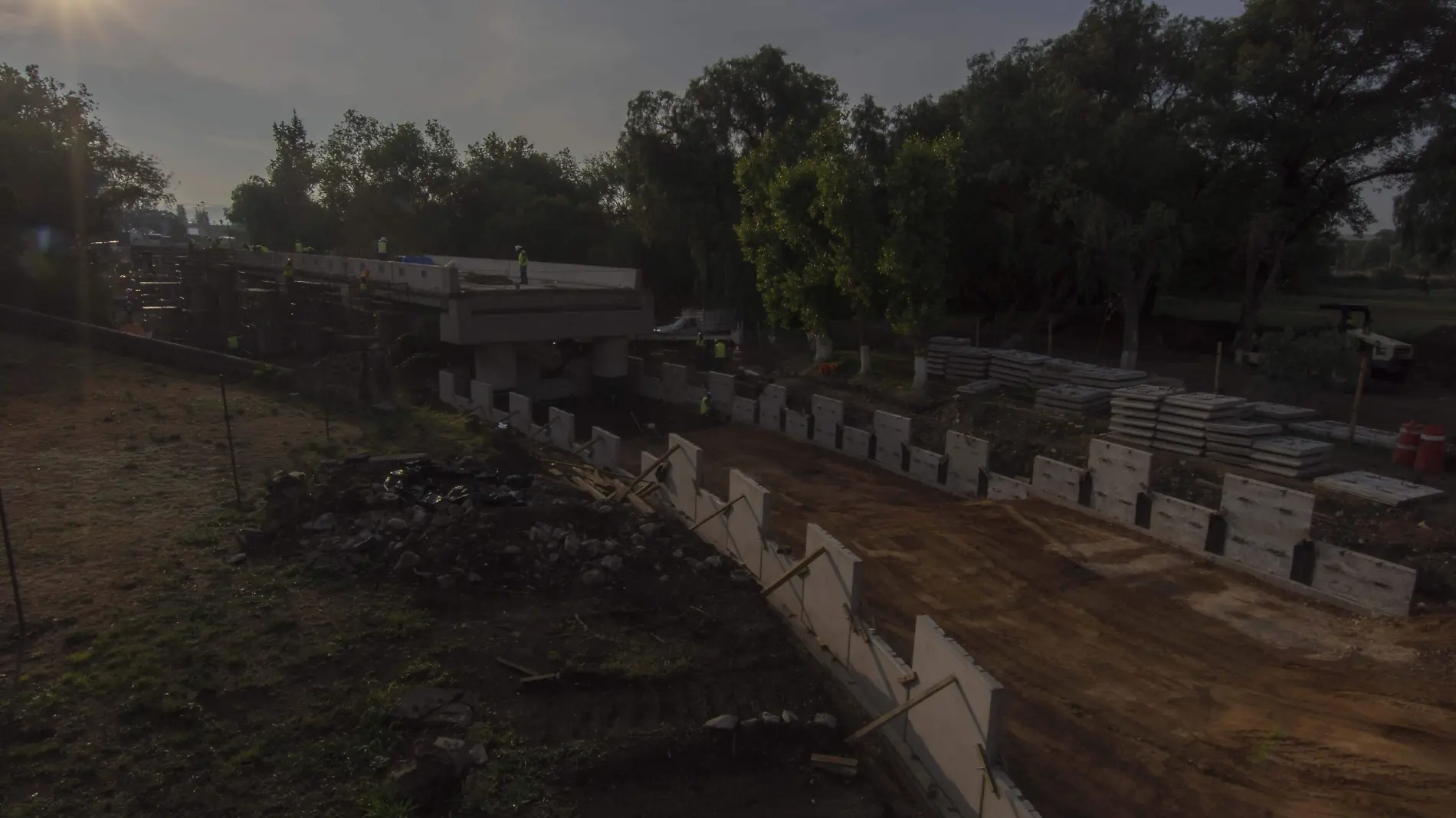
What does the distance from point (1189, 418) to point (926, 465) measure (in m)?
4.93

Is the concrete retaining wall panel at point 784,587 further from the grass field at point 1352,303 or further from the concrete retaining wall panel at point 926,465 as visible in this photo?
the grass field at point 1352,303

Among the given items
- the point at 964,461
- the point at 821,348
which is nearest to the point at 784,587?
the point at 964,461

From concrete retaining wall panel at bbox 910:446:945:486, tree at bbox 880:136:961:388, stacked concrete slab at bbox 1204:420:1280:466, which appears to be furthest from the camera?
tree at bbox 880:136:961:388

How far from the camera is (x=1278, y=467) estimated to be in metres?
14.1

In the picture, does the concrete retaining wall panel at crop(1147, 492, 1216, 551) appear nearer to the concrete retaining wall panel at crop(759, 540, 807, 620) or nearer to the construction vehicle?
the concrete retaining wall panel at crop(759, 540, 807, 620)

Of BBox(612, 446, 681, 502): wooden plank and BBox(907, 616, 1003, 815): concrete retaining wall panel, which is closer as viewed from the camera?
BBox(907, 616, 1003, 815): concrete retaining wall panel

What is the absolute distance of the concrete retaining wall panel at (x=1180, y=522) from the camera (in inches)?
484

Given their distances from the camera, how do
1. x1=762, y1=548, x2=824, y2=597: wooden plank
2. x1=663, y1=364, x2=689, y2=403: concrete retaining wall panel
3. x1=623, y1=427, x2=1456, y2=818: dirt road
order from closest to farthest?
x1=623, y1=427, x2=1456, y2=818: dirt road < x1=762, y1=548, x2=824, y2=597: wooden plank < x1=663, y1=364, x2=689, y2=403: concrete retaining wall panel

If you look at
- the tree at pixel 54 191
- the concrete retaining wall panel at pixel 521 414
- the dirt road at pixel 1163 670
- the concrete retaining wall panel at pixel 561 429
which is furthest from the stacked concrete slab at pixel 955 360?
the tree at pixel 54 191

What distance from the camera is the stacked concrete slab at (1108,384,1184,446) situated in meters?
16.2

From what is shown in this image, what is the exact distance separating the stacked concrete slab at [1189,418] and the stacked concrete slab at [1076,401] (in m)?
1.92

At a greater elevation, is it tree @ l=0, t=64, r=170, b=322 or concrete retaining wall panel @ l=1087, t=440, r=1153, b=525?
tree @ l=0, t=64, r=170, b=322

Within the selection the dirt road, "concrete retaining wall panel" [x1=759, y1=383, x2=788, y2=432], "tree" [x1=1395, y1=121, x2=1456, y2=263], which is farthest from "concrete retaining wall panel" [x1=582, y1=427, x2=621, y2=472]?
"tree" [x1=1395, y1=121, x2=1456, y2=263]

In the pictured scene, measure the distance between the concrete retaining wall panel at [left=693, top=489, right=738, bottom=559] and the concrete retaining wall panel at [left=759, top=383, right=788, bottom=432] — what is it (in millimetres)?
9519
